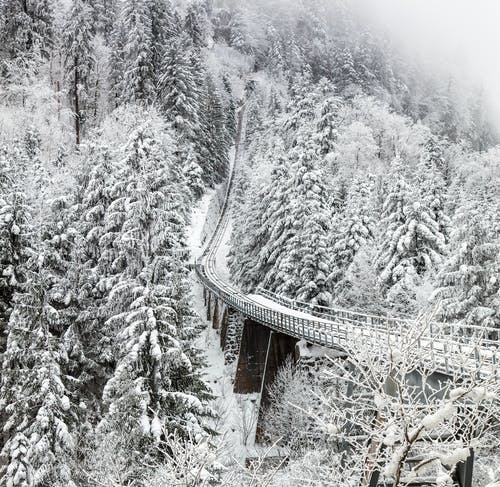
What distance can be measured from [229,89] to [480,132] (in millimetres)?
60213

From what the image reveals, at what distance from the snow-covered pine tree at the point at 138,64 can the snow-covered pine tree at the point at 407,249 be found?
95.2 feet

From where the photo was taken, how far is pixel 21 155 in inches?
1421

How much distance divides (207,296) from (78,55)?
2769 centimetres

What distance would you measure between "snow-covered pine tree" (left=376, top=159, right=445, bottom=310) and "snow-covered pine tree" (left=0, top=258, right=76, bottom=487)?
19.4 metres

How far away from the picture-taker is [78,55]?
169 ft

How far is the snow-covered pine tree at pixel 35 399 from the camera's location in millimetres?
19594

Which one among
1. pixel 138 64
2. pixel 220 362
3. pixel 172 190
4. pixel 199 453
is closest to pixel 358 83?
pixel 138 64

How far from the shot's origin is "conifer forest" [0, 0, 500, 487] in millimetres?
10797

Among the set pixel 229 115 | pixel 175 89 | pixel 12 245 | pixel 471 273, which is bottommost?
pixel 229 115

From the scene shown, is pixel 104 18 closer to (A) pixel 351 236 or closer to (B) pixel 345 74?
(A) pixel 351 236

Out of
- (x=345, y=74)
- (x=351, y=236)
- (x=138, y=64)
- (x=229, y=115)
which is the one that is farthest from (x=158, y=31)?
(x=345, y=74)

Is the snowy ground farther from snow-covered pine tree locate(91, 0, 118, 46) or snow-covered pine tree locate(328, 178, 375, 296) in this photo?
snow-covered pine tree locate(91, 0, 118, 46)

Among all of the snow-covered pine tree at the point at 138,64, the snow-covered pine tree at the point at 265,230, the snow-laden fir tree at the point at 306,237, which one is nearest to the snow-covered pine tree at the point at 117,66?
the snow-covered pine tree at the point at 138,64

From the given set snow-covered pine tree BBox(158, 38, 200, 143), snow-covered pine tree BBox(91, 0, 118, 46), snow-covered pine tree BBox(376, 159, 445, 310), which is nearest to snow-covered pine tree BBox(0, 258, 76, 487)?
snow-covered pine tree BBox(376, 159, 445, 310)
